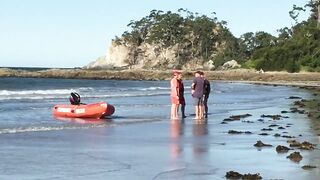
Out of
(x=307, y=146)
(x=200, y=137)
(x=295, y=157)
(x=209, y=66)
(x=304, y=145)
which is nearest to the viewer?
(x=295, y=157)

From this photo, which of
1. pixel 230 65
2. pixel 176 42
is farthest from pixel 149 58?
pixel 230 65

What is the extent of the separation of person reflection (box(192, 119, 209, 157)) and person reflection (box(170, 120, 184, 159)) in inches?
13.8

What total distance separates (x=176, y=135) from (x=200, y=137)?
789 mm

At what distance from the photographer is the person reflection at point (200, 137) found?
42.3 feet

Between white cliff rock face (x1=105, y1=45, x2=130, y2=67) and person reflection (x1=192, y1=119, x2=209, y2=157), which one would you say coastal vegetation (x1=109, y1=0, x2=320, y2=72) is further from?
person reflection (x1=192, y1=119, x2=209, y2=157)

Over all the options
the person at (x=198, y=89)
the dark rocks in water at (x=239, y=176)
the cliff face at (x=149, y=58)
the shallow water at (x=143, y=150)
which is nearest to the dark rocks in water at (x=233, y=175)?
the dark rocks in water at (x=239, y=176)

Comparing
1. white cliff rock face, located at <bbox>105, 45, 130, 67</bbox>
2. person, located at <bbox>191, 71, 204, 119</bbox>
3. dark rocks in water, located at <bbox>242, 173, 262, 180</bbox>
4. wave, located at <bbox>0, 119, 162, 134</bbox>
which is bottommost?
wave, located at <bbox>0, 119, 162, 134</bbox>

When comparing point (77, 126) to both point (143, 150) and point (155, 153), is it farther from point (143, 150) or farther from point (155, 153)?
point (155, 153)

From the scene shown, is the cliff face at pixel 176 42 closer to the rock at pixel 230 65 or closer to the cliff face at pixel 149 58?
the cliff face at pixel 149 58

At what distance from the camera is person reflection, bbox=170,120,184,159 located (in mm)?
12594

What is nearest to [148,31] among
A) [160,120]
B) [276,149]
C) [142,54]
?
[142,54]

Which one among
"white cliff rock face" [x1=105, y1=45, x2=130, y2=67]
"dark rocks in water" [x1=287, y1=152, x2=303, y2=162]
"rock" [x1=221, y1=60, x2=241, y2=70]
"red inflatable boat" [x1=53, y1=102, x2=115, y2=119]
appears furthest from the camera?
"white cliff rock face" [x1=105, y1=45, x2=130, y2=67]

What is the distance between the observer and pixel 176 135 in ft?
52.9

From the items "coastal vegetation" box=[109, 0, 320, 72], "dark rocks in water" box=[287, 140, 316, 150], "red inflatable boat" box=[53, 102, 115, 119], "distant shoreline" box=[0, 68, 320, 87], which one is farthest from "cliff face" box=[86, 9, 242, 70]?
"dark rocks in water" box=[287, 140, 316, 150]
